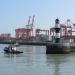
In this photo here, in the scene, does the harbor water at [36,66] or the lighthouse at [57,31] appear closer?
the harbor water at [36,66]

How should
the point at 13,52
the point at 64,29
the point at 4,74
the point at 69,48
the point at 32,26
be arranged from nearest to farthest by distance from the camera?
the point at 4,74
the point at 13,52
the point at 69,48
the point at 64,29
the point at 32,26

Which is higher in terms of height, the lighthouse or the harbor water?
the lighthouse

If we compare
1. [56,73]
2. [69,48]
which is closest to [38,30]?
[69,48]

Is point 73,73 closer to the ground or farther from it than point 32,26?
closer to the ground

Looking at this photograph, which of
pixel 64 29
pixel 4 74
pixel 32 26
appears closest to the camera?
pixel 4 74

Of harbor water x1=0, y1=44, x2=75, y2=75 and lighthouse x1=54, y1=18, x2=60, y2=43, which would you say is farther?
lighthouse x1=54, y1=18, x2=60, y2=43

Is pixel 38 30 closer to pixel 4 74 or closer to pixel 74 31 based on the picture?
pixel 74 31

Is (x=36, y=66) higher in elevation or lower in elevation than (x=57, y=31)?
lower

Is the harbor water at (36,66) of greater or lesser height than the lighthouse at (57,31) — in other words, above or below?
below

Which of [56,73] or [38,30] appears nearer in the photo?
[56,73]

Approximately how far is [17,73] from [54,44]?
25.7 meters

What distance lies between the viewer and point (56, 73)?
24.1 meters

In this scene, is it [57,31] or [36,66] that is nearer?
[36,66]

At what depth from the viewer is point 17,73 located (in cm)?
2339
